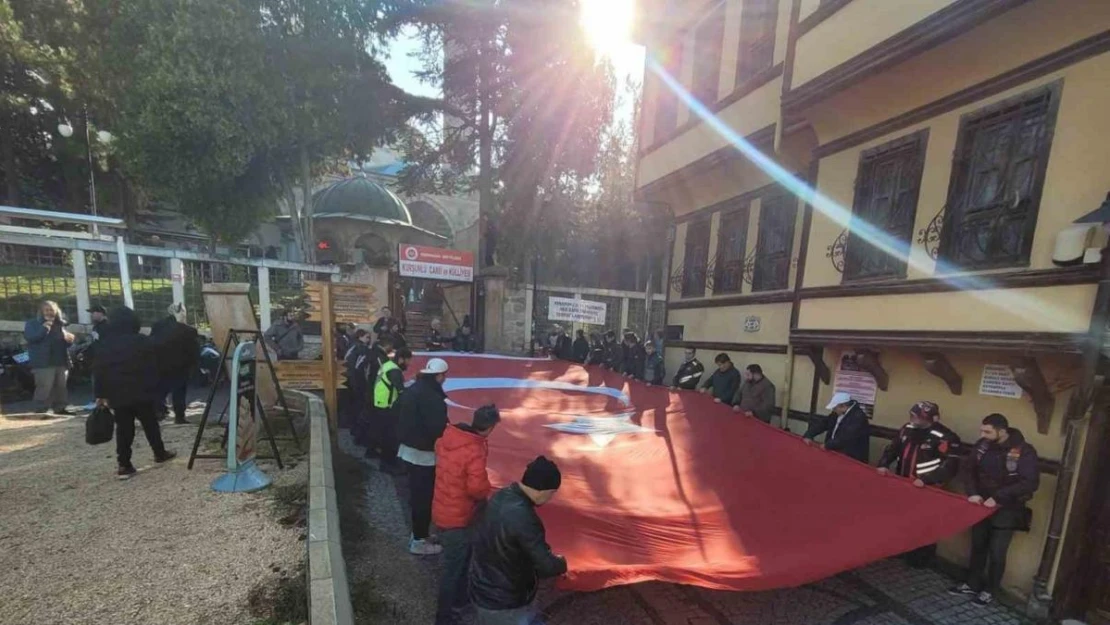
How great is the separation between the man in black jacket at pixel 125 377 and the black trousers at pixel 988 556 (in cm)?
843

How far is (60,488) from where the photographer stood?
4676mm

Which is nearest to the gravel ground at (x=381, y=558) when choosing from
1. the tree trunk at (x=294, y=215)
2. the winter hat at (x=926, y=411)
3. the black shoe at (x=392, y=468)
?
the black shoe at (x=392, y=468)

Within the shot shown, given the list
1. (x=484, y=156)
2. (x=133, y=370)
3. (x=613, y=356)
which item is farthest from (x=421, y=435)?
(x=484, y=156)

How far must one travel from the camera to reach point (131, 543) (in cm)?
371

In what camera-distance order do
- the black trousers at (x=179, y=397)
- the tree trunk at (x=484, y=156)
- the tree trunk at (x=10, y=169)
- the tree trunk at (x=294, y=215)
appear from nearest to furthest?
the black trousers at (x=179, y=397)
the tree trunk at (x=294, y=215)
the tree trunk at (x=484, y=156)
the tree trunk at (x=10, y=169)

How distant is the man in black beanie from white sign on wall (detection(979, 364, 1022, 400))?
4.62m

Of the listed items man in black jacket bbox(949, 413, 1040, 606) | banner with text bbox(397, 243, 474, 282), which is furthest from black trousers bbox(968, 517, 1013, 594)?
banner with text bbox(397, 243, 474, 282)

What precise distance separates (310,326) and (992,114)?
15573mm

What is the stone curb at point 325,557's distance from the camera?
2748 mm

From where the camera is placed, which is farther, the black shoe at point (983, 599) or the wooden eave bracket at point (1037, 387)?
the black shoe at point (983, 599)

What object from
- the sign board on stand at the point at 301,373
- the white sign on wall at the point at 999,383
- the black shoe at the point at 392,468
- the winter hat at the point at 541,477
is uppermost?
the white sign on wall at the point at 999,383

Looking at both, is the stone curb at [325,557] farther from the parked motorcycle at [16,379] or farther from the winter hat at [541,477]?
the parked motorcycle at [16,379]

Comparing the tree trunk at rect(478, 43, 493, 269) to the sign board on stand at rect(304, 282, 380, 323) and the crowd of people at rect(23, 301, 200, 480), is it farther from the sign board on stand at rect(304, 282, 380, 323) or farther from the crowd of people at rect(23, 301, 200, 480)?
the crowd of people at rect(23, 301, 200, 480)

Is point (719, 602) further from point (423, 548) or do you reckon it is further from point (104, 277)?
point (104, 277)
